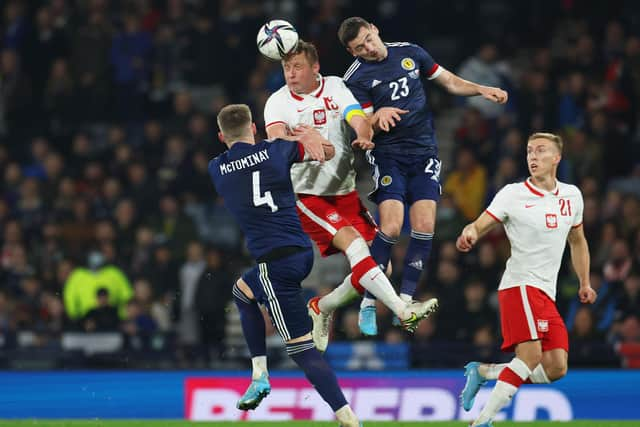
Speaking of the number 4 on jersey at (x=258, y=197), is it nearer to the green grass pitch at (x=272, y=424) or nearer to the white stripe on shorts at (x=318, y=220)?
the white stripe on shorts at (x=318, y=220)

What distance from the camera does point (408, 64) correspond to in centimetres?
1030

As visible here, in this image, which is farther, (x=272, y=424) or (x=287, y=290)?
(x=272, y=424)

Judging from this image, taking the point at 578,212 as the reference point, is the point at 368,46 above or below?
above

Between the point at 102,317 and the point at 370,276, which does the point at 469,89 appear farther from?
the point at 102,317

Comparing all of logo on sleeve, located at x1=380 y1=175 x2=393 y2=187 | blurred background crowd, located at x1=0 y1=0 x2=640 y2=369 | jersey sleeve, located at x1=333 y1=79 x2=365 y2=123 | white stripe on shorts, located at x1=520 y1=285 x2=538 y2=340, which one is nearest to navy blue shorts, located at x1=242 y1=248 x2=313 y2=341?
logo on sleeve, located at x1=380 y1=175 x2=393 y2=187

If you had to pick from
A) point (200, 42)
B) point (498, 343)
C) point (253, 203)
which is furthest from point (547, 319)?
point (200, 42)

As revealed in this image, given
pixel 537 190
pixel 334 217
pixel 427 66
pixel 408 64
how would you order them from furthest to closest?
pixel 427 66 → pixel 408 64 → pixel 334 217 → pixel 537 190

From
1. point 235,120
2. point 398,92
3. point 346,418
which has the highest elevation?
point 398,92

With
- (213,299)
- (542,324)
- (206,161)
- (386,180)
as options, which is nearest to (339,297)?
(386,180)

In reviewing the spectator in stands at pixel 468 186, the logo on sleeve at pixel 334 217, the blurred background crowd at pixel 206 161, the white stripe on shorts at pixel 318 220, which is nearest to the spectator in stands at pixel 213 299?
the blurred background crowd at pixel 206 161

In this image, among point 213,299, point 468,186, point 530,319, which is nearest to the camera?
point 530,319

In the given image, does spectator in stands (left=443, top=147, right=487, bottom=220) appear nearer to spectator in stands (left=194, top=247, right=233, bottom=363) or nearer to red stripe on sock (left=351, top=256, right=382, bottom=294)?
spectator in stands (left=194, top=247, right=233, bottom=363)

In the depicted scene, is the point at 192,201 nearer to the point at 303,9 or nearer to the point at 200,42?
the point at 200,42

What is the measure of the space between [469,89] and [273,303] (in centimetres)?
242
